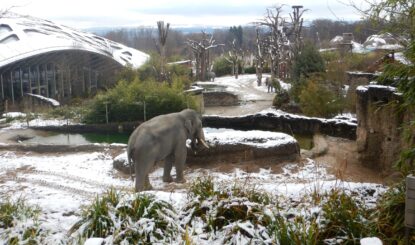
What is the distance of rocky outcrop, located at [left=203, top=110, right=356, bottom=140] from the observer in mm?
14891

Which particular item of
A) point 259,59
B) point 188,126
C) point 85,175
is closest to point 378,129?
point 188,126

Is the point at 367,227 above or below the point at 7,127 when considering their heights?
above

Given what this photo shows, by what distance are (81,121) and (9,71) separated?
42.9 feet

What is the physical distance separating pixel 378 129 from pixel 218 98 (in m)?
17.8

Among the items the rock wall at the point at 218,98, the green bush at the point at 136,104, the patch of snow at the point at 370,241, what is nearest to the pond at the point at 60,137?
the green bush at the point at 136,104

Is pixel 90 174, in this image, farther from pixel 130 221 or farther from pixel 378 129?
pixel 378 129

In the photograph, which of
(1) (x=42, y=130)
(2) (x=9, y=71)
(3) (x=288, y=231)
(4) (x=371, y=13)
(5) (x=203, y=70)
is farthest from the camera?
(5) (x=203, y=70)

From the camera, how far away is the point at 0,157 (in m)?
13.2

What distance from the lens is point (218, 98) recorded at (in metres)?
28.6

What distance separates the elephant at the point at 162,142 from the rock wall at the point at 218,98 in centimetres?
1719

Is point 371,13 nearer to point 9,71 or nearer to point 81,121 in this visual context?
point 81,121

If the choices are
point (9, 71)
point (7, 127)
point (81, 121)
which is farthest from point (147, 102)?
point (9, 71)

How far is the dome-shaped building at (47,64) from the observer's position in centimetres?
3127

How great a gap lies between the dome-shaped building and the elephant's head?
72.8 feet
